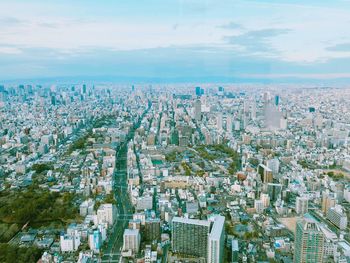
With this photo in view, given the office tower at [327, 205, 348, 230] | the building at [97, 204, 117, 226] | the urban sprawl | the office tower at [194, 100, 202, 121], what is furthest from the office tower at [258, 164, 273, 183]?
the office tower at [194, 100, 202, 121]

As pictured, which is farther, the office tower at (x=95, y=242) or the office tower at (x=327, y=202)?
the office tower at (x=327, y=202)

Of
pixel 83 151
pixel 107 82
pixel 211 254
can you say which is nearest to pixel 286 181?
pixel 211 254

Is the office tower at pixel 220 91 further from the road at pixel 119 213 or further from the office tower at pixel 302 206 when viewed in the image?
the office tower at pixel 302 206

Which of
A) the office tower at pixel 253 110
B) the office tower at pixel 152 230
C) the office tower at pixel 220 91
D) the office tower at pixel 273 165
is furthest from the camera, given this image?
the office tower at pixel 220 91

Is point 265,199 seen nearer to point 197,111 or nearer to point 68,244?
point 68,244

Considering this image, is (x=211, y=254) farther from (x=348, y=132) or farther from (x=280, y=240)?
(x=348, y=132)

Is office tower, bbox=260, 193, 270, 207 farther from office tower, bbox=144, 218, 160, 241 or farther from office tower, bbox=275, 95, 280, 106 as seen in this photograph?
office tower, bbox=275, 95, 280, 106

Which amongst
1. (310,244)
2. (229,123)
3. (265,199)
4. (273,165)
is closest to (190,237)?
(310,244)

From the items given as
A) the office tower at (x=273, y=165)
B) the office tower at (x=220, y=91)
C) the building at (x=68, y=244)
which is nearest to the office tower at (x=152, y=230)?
the building at (x=68, y=244)
